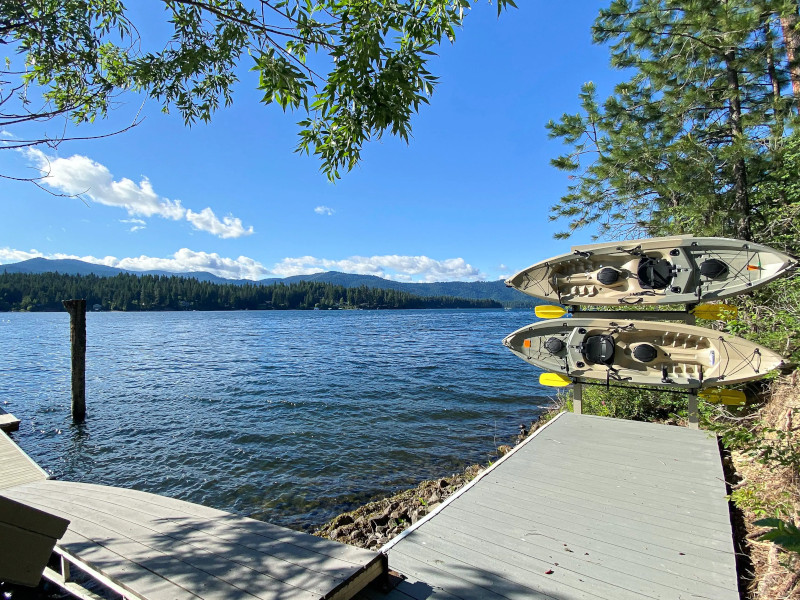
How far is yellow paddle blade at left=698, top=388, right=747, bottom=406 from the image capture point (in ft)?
18.0

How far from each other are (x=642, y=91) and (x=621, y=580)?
7.73 meters

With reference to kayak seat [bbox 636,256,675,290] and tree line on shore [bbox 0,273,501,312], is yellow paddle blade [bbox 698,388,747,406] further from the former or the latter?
tree line on shore [bbox 0,273,501,312]

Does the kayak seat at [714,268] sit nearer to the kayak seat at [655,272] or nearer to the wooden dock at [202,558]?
the kayak seat at [655,272]

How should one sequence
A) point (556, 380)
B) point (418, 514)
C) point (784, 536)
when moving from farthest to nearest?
point (556, 380)
point (418, 514)
point (784, 536)

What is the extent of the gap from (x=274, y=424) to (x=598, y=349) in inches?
319

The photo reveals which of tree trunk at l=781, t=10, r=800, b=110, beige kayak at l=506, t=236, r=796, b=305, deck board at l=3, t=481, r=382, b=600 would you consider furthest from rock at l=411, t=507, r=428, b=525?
tree trunk at l=781, t=10, r=800, b=110

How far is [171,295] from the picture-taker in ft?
328

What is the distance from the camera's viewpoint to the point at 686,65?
20.6 ft

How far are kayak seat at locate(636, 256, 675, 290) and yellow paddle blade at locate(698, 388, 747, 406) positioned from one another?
1626mm

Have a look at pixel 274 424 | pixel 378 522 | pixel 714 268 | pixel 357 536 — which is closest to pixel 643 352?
pixel 714 268

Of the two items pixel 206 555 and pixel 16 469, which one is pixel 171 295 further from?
pixel 206 555

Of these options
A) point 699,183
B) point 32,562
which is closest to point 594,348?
point 699,183

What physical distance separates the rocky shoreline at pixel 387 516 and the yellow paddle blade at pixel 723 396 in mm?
3575

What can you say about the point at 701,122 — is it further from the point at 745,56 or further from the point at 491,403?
the point at 491,403
